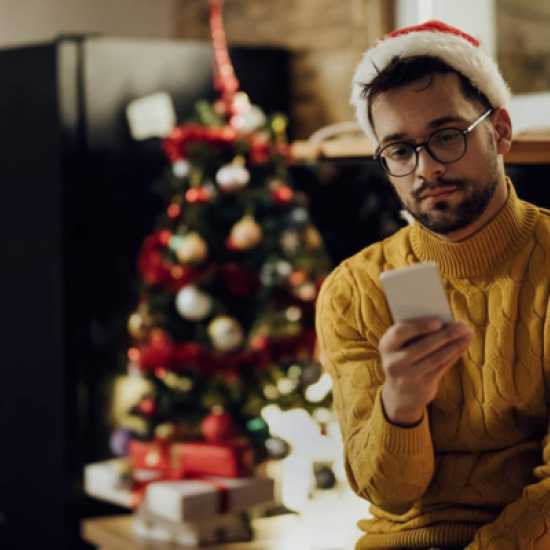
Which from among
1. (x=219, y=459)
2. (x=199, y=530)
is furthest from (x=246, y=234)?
(x=199, y=530)

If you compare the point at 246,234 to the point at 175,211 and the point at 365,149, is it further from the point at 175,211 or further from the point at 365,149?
the point at 365,149

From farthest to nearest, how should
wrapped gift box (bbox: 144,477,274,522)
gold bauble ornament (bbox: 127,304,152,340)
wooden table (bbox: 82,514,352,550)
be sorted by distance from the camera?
gold bauble ornament (bbox: 127,304,152,340) < wrapped gift box (bbox: 144,477,274,522) < wooden table (bbox: 82,514,352,550)

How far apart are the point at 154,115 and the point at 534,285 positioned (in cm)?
219

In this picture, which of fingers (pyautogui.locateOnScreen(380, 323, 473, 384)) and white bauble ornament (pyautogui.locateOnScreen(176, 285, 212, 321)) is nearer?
fingers (pyautogui.locateOnScreen(380, 323, 473, 384))

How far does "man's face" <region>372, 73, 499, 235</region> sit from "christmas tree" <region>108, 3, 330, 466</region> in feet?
4.76

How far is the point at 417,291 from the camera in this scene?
129cm

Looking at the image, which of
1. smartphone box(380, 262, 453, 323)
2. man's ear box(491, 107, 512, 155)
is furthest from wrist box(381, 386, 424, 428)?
man's ear box(491, 107, 512, 155)

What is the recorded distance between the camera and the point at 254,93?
3.65 m

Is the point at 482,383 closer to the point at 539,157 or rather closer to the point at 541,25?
the point at 539,157

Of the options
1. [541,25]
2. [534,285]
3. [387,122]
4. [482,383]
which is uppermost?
[541,25]

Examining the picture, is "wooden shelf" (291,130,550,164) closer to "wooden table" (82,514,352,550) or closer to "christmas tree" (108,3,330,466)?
"christmas tree" (108,3,330,466)

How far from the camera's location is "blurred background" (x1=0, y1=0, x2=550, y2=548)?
293 cm

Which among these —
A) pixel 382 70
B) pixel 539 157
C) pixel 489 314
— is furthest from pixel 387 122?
pixel 539 157

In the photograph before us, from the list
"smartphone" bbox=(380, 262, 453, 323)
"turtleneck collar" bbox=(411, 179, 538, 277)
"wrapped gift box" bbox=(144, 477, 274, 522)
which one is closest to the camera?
"smartphone" bbox=(380, 262, 453, 323)
